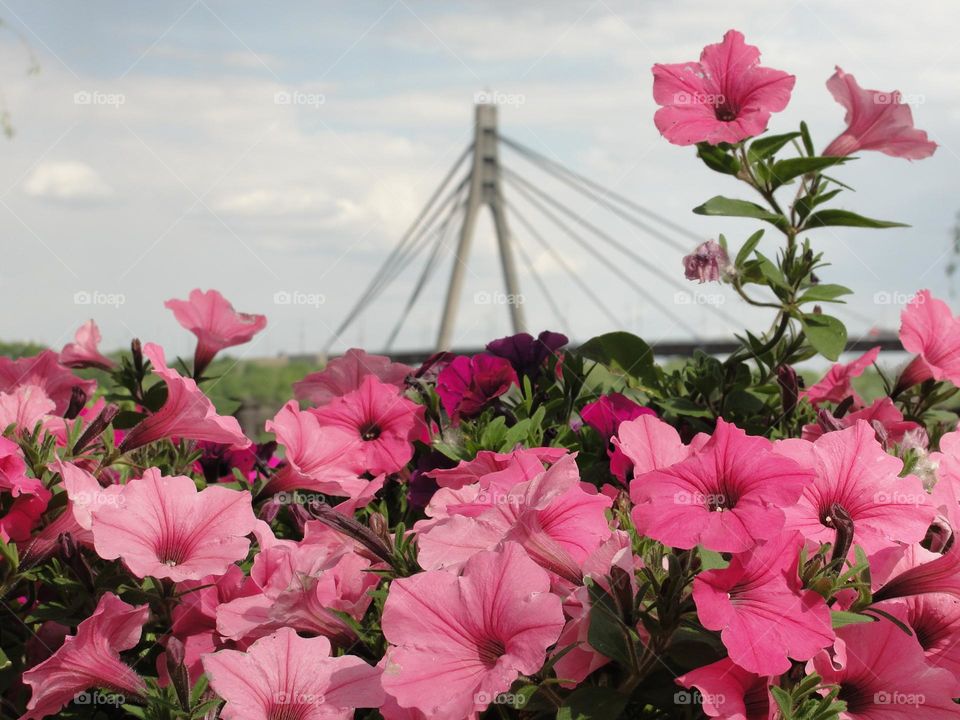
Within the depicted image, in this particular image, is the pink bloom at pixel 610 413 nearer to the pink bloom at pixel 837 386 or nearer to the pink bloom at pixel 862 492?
the pink bloom at pixel 862 492

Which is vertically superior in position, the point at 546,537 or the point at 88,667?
the point at 546,537

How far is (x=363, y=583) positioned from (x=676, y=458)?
50 cm

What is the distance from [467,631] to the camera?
3.72ft

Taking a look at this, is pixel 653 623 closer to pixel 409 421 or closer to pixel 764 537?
pixel 764 537

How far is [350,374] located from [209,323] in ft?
1.44

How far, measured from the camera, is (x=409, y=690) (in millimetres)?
1084

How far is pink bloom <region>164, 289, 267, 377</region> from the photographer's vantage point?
7.55ft

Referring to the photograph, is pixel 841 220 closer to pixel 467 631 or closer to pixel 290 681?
pixel 467 631

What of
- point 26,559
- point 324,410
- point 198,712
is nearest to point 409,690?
point 198,712

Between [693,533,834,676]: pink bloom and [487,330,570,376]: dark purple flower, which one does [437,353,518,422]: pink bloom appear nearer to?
[487,330,570,376]: dark purple flower

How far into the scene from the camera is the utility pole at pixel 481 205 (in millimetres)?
17641

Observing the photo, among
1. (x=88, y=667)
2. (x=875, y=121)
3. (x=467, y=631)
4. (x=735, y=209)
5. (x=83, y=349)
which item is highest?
(x=875, y=121)

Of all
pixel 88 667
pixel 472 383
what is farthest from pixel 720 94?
pixel 88 667

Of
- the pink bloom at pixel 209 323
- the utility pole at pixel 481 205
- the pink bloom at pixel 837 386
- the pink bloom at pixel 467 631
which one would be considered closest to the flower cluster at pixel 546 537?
the pink bloom at pixel 467 631
